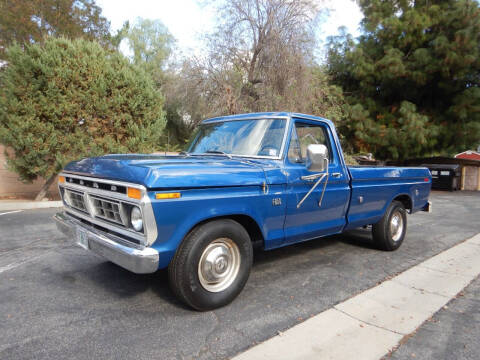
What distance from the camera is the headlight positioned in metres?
2.58

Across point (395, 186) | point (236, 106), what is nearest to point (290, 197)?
point (395, 186)

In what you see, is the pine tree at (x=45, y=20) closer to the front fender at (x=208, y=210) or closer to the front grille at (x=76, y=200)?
the front grille at (x=76, y=200)

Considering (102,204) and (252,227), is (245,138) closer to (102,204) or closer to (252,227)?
→ (252,227)

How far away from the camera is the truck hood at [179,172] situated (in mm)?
2543

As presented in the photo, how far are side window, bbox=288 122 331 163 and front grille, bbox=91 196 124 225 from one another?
6.25 ft

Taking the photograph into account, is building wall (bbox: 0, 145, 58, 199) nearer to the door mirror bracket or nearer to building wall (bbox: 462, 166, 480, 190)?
the door mirror bracket

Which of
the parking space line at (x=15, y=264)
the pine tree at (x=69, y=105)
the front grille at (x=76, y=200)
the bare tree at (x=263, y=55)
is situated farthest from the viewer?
the bare tree at (x=263, y=55)

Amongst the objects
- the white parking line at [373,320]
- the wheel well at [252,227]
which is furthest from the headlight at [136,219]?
the white parking line at [373,320]

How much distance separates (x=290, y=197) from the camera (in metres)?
3.46

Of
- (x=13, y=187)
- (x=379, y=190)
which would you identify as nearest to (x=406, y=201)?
(x=379, y=190)

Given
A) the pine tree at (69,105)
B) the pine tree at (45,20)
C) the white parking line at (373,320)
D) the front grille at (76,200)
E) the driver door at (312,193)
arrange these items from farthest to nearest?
the pine tree at (45,20)
the pine tree at (69,105)
the driver door at (312,193)
the front grille at (76,200)
the white parking line at (373,320)

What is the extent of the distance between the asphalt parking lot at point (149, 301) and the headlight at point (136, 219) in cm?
88

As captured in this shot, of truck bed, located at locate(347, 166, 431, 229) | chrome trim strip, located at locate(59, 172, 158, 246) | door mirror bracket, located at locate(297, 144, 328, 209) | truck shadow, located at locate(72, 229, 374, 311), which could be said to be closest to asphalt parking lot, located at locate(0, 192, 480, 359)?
truck shadow, located at locate(72, 229, 374, 311)

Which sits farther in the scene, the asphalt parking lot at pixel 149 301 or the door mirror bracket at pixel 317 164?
the door mirror bracket at pixel 317 164
